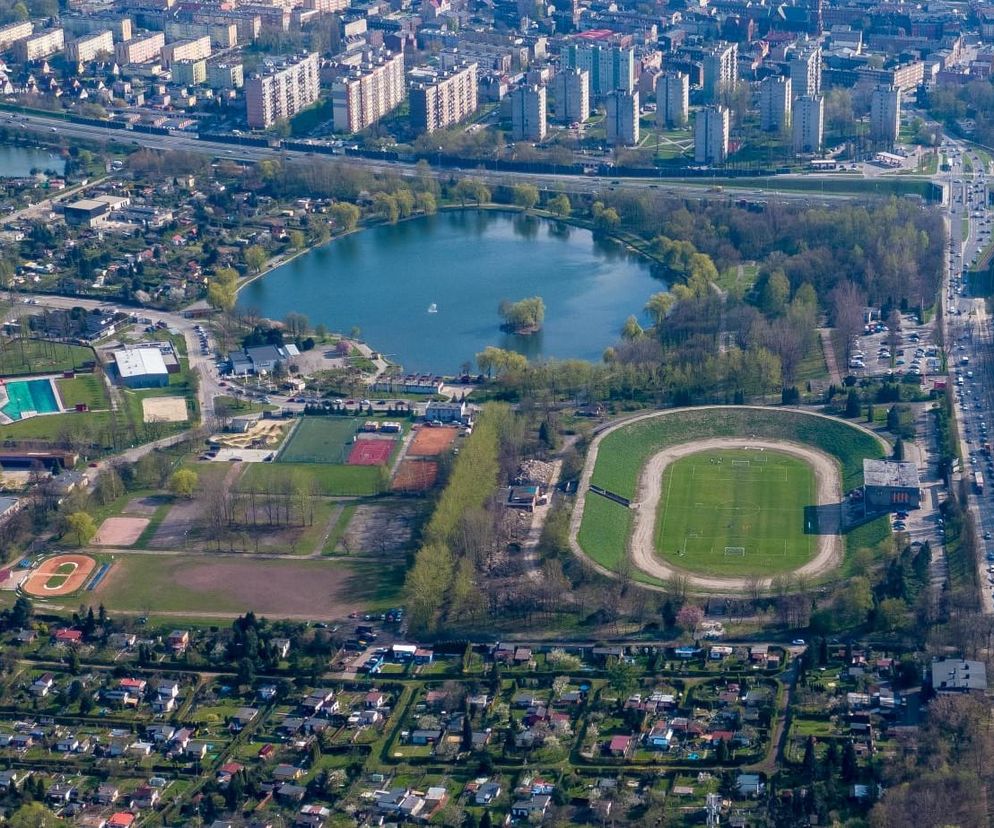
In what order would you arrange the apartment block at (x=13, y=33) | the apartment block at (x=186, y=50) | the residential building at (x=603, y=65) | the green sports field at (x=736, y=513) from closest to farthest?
the green sports field at (x=736, y=513)
the residential building at (x=603, y=65)
the apartment block at (x=186, y=50)
the apartment block at (x=13, y=33)

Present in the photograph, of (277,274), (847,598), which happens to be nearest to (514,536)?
(847,598)

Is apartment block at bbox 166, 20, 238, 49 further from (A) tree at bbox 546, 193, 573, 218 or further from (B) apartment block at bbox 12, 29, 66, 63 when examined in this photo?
(A) tree at bbox 546, 193, 573, 218

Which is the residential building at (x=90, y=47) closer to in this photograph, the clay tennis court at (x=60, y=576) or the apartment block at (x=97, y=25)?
the apartment block at (x=97, y=25)

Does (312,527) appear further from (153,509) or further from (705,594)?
(705,594)

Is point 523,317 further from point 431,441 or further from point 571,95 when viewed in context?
point 571,95

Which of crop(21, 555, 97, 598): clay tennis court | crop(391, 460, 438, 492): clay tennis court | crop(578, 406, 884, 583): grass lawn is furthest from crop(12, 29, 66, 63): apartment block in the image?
crop(21, 555, 97, 598): clay tennis court

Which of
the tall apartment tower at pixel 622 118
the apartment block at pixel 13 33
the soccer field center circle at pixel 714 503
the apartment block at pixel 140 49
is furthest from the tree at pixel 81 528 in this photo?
the apartment block at pixel 13 33

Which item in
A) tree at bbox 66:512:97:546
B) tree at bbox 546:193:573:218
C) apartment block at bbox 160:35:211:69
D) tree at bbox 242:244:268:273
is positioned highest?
apartment block at bbox 160:35:211:69
